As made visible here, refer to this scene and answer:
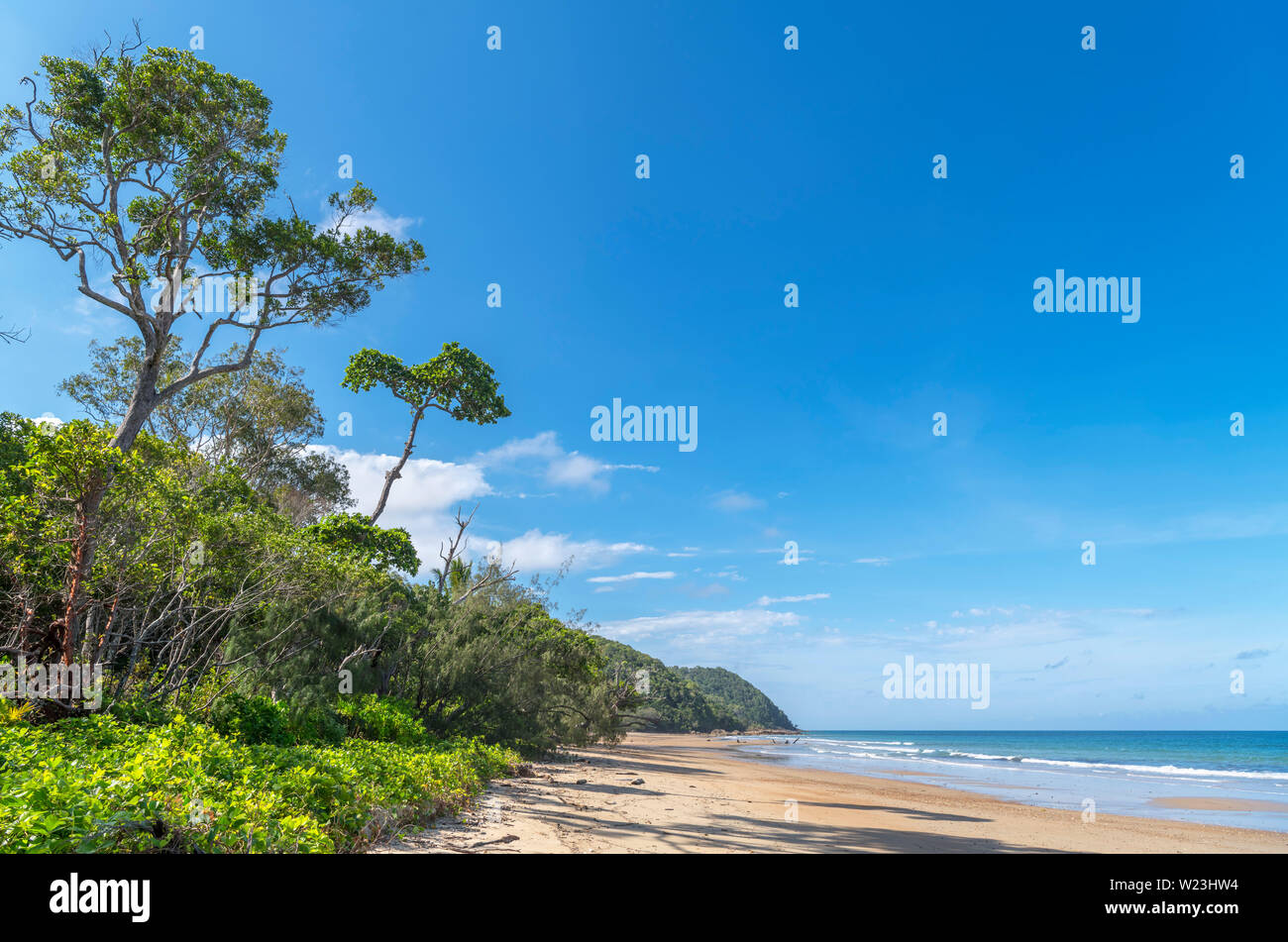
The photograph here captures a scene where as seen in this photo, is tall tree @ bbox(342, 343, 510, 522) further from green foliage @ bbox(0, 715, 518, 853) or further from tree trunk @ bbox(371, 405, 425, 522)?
green foliage @ bbox(0, 715, 518, 853)

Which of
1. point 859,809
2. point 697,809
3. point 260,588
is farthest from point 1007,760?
point 260,588

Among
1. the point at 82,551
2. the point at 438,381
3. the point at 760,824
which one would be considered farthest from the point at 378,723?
the point at 438,381

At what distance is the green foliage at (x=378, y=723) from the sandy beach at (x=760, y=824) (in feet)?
7.52

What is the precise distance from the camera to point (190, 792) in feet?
17.1

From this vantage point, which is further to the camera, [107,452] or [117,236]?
[117,236]

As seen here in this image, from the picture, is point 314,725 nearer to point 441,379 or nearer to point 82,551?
point 82,551

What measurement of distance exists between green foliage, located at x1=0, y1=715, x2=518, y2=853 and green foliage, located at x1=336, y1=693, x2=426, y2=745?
3.70 m

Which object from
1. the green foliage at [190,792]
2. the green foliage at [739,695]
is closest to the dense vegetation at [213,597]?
the green foliage at [190,792]

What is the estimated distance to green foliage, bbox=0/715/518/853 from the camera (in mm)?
4047

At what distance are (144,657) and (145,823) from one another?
9.91m

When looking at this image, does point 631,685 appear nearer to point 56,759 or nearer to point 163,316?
point 163,316

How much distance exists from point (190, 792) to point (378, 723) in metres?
9.11

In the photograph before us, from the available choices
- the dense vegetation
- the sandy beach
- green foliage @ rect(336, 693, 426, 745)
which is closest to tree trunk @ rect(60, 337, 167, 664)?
the dense vegetation
